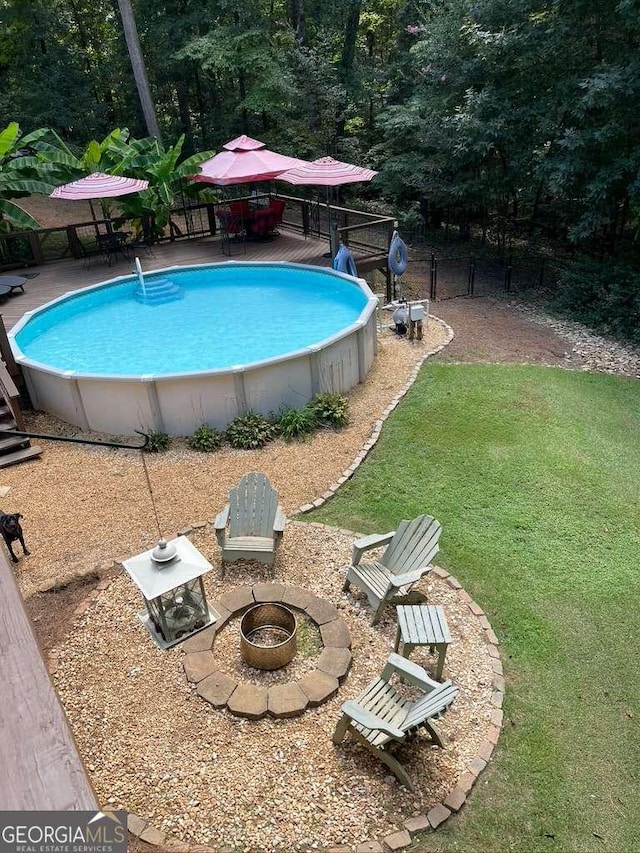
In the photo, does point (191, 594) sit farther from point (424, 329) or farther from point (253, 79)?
point (253, 79)

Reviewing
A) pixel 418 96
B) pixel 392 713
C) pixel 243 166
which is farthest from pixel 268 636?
pixel 418 96

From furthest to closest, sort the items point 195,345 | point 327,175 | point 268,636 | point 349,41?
point 349,41, point 327,175, point 195,345, point 268,636

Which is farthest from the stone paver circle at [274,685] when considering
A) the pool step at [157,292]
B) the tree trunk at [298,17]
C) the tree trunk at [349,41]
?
the tree trunk at [298,17]

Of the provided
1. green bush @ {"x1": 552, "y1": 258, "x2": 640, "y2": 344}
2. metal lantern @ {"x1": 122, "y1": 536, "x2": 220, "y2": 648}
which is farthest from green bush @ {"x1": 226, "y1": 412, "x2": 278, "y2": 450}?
green bush @ {"x1": 552, "y1": 258, "x2": 640, "y2": 344}

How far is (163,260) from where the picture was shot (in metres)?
17.4

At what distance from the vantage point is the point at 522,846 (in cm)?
448

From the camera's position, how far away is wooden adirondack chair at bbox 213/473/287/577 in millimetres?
6945

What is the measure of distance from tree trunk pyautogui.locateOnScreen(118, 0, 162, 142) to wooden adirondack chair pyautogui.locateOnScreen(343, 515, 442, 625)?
763 inches

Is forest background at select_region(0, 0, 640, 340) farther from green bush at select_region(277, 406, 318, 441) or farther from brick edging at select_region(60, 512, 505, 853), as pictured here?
brick edging at select_region(60, 512, 505, 853)

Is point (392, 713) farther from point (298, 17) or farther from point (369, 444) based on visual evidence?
point (298, 17)

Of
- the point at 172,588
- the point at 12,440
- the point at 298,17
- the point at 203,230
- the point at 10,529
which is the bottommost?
the point at 12,440

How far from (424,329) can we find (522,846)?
11.3 meters

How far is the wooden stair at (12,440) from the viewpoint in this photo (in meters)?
9.24

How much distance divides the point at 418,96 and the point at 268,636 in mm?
18860
